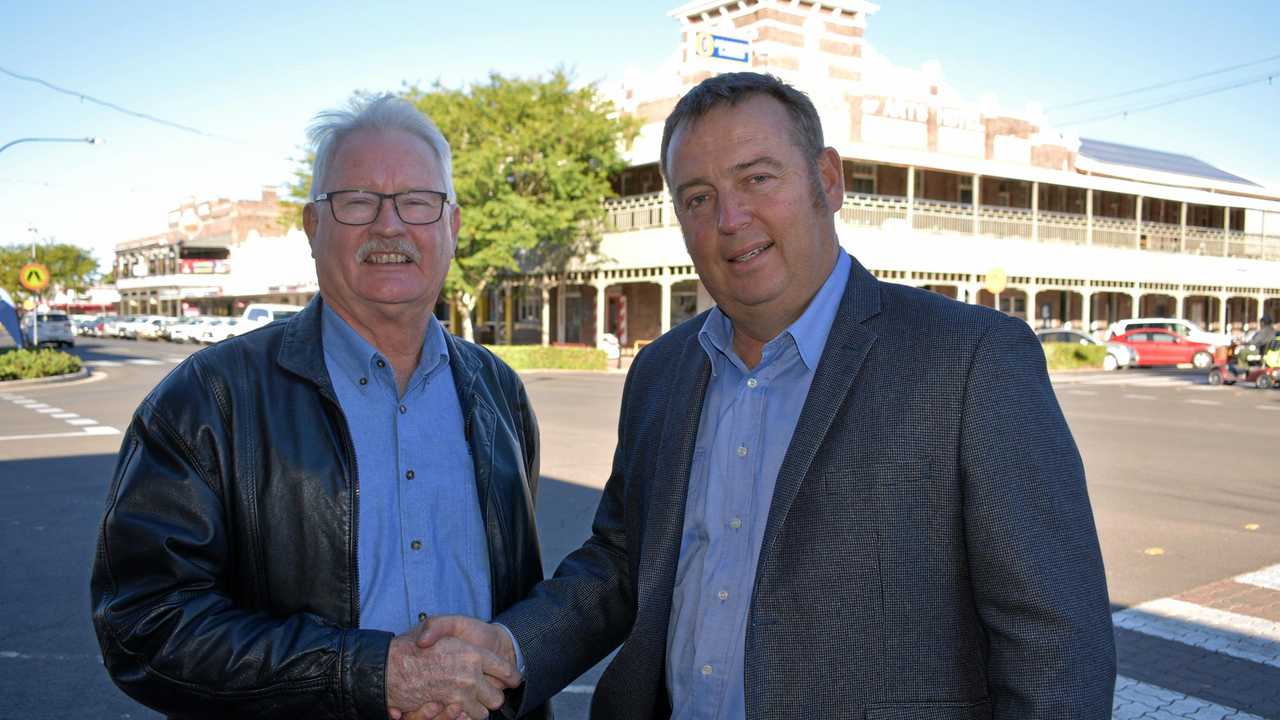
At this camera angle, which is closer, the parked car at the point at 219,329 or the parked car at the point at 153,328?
the parked car at the point at 219,329

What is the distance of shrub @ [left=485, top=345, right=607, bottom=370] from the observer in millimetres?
31016

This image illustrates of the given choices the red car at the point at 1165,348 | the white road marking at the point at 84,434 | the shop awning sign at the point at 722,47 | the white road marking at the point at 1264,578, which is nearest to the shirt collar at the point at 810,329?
the white road marking at the point at 1264,578

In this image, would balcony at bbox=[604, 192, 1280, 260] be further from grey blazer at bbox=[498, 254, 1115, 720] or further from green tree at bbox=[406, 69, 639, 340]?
grey blazer at bbox=[498, 254, 1115, 720]

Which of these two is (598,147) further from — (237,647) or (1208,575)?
(237,647)

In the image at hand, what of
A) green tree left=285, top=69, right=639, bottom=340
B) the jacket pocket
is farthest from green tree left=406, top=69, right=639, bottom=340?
the jacket pocket

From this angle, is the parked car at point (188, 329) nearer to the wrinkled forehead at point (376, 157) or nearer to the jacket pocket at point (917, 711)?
the wrinkled forehead at point (376, 157)

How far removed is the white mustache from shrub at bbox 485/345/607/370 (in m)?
28.4

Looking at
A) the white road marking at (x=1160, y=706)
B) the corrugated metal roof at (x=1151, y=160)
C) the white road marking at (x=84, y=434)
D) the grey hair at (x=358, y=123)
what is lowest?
the white road marking at (x=84, y=434)

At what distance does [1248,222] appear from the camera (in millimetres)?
48438

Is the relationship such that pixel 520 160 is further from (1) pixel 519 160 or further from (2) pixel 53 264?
(2) pixel 53 264

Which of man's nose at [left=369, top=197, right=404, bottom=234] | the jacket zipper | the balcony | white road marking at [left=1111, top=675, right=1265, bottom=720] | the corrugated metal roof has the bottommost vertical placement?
white road marking at [left=1111, top=675, right=1265, bottom=720]

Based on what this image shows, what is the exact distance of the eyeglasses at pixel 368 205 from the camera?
256 centimetres

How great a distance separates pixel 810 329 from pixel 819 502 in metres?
0.42

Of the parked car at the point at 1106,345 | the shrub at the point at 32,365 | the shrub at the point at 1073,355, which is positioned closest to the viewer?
the shrub at the point at 32,365
